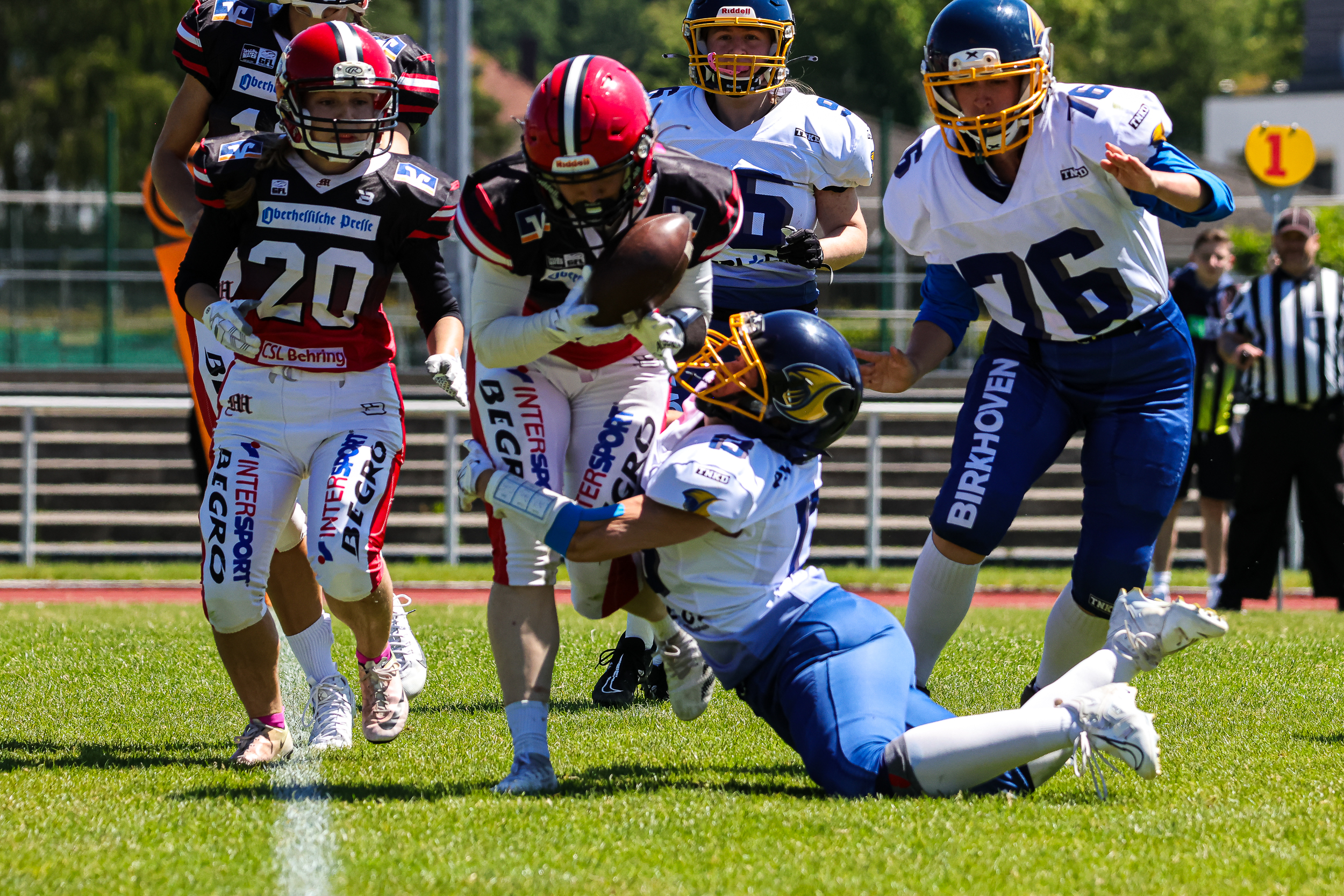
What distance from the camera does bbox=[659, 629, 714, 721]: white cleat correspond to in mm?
4371

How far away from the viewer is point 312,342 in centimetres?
442

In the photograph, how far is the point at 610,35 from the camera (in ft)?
260

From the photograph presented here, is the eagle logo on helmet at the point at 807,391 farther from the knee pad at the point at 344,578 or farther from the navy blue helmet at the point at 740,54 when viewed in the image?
the navy blue helmet at the point at 740,54

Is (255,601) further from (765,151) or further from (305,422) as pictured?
(765,151)

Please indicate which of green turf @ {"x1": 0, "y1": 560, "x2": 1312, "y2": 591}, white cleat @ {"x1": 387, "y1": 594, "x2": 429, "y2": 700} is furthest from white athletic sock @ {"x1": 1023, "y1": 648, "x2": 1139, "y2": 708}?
green turf @ {"x1": 0, "y1": 560, "x2": 1312, "y2": 591}

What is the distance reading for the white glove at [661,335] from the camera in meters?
3.65

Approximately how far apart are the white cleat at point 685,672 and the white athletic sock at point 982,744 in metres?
0.83

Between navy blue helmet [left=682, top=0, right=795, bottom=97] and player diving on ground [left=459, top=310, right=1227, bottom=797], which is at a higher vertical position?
navy blue helmet [left=682, top=0, right=795, bottom=97]

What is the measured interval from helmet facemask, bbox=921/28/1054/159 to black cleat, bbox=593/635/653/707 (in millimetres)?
2144

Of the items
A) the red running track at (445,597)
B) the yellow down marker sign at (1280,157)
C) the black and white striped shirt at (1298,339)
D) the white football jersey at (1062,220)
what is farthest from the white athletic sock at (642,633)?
the yellow down marker sign at (1280,157)

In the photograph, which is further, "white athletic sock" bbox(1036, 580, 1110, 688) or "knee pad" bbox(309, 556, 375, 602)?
"white athletic sock" bbox(1036, 580, 1110, 688)

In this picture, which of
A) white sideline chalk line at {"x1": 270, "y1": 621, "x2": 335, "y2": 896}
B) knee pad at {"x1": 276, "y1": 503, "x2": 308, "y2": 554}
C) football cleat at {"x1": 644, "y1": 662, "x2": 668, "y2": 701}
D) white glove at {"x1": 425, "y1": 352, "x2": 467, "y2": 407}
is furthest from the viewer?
football cleat at {"x1": 644, "y1": 662, "x2": 668, "y2": 701}

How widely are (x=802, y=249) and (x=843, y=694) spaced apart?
187 cm

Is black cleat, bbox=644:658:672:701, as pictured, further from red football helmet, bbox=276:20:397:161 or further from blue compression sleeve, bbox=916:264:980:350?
red football helmet, bbox=276:20:397:161
